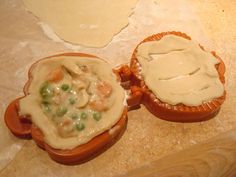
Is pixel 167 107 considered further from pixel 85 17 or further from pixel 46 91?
pixel 85 17

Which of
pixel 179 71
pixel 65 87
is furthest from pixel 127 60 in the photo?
pixel 65 87

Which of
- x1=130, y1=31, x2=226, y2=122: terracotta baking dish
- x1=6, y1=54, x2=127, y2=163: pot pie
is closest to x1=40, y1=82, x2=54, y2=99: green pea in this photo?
x1=6, y1=54, x2=127, y2=163: pot pie

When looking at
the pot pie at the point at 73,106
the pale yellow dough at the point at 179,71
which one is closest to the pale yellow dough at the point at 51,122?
the pot pie at the point at 73,106

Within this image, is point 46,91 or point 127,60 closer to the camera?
point 46,91

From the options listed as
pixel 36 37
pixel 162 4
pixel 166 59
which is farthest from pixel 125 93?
pixel 162 4

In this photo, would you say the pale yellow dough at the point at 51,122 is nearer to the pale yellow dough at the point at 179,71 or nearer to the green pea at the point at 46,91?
the green pea at the point at 46,91
